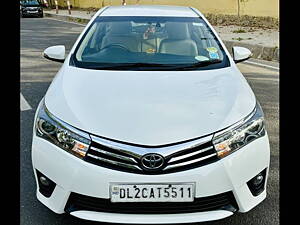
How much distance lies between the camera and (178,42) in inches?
149

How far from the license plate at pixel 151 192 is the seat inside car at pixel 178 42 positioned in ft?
5.20

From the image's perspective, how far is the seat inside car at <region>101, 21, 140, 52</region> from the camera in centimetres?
373

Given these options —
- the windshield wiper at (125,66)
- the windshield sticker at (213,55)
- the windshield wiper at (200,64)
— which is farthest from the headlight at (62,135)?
the windshield sticker at (213,55)

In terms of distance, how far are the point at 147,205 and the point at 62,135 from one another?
0.66m

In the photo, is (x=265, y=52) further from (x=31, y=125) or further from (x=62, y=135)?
(x=62, y=135)

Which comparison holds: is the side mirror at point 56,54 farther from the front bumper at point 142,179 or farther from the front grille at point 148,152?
the front grille at point 148,152

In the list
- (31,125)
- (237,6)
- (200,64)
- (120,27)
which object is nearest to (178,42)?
(200,64)

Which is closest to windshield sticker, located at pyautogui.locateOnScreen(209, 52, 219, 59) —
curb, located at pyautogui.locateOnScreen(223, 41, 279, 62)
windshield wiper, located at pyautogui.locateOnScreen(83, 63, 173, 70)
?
windshield wiper, located at pyautogui.locateOnScreen(83, 63, 173, 70)

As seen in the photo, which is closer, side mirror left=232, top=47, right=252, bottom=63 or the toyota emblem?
the toyota emblem

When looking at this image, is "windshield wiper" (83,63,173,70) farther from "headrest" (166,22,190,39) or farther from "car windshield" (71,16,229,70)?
"headrest" (166,22,190,39)

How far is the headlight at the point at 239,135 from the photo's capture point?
8.07ft

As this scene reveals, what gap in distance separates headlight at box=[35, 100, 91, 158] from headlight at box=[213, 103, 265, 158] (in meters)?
0.77

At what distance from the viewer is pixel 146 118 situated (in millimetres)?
2539
